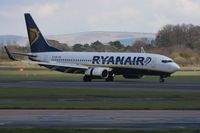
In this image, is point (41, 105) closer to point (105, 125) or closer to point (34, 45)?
point (105, 125)

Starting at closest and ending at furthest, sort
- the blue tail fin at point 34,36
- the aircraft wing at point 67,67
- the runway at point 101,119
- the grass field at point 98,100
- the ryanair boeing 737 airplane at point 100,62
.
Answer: the runway at point 101,119, the grass field at point 98,100, the ryanair boeing 737 airplane at point 100,62, the aircraft wing at point 67,67, the blue tail fin at point 34,36

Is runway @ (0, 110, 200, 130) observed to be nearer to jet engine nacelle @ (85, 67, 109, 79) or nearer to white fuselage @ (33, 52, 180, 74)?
white fuselage @ (33, 52, 180, 74)

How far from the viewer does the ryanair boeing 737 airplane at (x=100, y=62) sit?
A: 231 feet

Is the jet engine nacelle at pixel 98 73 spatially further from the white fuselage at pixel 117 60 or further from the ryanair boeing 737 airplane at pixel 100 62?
the white fuselage at pixel 117 60

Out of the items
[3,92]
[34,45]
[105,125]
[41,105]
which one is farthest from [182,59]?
[105,125]

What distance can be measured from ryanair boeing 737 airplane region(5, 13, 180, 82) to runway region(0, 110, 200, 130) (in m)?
39.1

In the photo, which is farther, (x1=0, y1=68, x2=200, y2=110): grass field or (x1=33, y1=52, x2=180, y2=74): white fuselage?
(x1=33, y1=52, x2=180, y2=74): white fuselage

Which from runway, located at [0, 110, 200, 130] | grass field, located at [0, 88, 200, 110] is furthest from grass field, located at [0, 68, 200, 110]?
runway, located at [0, 110, 200, 130]

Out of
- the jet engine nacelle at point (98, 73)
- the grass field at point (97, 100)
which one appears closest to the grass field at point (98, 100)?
the grass field at point (97, 100)

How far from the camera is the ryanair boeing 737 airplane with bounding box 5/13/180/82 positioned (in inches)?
2776

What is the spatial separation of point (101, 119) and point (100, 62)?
4835cm

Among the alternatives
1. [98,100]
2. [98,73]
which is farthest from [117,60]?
[98,100]

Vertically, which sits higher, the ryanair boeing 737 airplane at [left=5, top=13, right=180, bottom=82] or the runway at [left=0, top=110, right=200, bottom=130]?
the ryanair boeing 737 airplane at [left=5, top=13, right=180, bottom=82]

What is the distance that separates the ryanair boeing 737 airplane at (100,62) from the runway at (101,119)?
3913 centimetres
